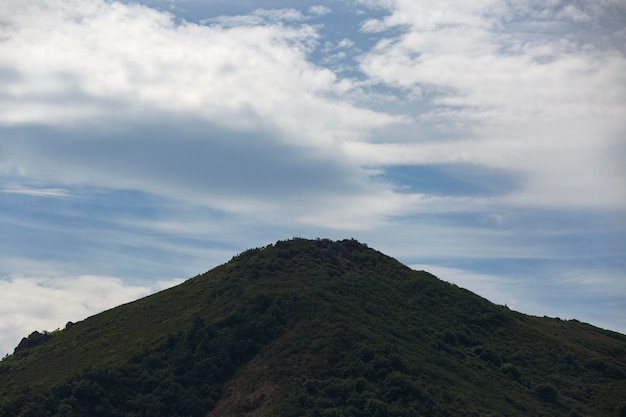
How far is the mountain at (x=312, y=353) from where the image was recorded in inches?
3428

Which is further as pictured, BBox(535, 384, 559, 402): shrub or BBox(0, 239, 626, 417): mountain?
BBox(535, 384, 559, 402): shrub

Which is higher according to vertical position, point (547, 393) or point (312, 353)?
point (312, 353)

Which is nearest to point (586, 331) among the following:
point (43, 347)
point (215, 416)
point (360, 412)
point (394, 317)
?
point (394, 317)

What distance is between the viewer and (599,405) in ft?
324

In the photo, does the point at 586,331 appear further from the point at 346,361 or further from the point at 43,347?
the point at 43,347

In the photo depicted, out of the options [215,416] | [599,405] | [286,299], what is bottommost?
[215,416]

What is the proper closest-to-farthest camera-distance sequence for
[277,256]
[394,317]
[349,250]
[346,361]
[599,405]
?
1. [346,361]
2. [599,405]
3. [394,317]
4. [277,256]
5. [349,250]

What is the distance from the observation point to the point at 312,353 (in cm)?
9244

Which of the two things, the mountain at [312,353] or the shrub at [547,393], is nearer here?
the mountain at [312,353]

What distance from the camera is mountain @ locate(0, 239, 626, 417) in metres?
87.1

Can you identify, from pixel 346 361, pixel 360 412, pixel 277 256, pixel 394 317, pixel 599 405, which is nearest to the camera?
pixel 360 412

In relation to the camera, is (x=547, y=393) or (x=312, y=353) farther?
(x=547, y=393)

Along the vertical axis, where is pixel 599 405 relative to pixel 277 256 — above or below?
below

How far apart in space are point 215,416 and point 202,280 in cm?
3476
